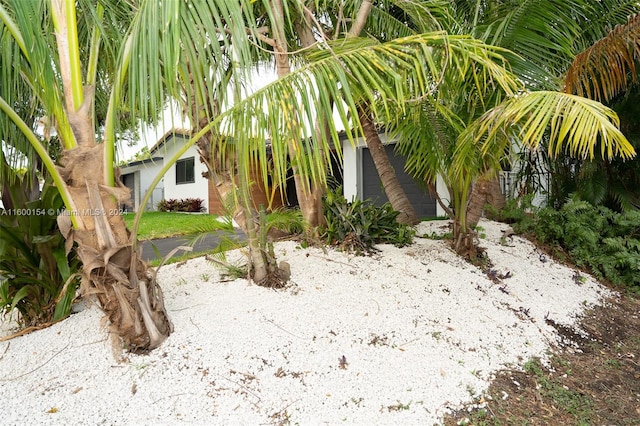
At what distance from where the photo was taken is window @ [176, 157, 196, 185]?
1681 cm

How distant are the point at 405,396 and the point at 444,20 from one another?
4.21 meters

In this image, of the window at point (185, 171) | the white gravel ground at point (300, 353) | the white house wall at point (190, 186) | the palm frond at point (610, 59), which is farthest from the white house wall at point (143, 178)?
the palm frond at point (610, 59)

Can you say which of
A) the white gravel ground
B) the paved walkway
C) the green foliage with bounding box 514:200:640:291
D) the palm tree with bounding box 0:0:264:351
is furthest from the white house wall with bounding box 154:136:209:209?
the palm tree with bounding box 0:0:264:351

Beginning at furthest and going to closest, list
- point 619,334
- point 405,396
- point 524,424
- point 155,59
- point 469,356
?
point 619,334 < point 469,356 < point 405,396 < point 524,424 < point 155,59

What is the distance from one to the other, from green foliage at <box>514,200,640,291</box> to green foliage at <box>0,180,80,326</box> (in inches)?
238

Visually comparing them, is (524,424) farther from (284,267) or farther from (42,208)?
(42,208)

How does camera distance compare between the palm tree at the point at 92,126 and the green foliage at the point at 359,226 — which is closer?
the palm tree at the point at 92,126

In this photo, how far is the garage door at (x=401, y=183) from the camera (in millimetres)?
10422

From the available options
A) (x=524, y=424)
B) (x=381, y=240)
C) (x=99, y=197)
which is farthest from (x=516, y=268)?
(x=99, y=197)

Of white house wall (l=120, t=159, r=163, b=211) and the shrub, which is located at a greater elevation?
white house wall (l=120, t=159, r=163, b=211)

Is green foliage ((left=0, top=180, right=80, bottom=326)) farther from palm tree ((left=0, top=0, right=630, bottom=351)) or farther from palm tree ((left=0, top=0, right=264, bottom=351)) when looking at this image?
palm tree ((left=0, top=0, right=630, bottom=351))

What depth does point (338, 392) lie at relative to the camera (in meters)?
2.38

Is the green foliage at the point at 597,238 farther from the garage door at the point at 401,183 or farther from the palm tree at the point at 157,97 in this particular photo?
the garage door at the point at 401,183

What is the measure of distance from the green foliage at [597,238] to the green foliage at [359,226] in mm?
2271
